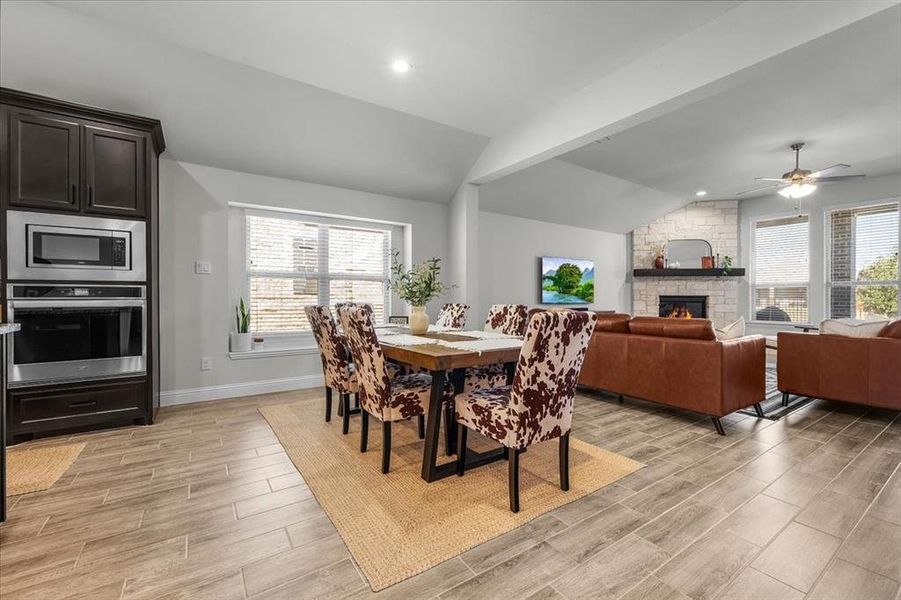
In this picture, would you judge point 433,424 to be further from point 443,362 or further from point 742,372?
point 742,372

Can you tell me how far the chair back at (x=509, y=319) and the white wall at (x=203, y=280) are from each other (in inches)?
92.0

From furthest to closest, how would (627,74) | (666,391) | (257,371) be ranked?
1. (257,371)
2. (666,391)
3. (627,74)

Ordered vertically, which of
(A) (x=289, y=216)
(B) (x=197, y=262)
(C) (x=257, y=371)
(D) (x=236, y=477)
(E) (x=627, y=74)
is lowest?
(D) (x=236, y=477)

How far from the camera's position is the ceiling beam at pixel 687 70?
2113 mm

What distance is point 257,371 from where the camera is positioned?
4.12m

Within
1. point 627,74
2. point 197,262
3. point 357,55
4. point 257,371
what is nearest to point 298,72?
point 357,55

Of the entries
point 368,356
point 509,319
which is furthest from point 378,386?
point 509,319

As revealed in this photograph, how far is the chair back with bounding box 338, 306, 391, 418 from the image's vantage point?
212 centimetres

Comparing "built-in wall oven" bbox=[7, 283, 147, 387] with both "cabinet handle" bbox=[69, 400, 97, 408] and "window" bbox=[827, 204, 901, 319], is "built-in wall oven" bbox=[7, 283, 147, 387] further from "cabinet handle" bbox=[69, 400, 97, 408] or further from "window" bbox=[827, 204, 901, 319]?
"window" bbox=[827, 204, 901, 319]

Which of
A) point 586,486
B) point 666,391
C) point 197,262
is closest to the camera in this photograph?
point 586,486

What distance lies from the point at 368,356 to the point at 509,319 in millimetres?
1383

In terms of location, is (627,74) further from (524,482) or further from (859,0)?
(524,482)

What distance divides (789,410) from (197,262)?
18.5 ft

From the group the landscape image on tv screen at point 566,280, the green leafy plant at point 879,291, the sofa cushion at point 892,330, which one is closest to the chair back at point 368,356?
the sofa cushion at point 892,330
